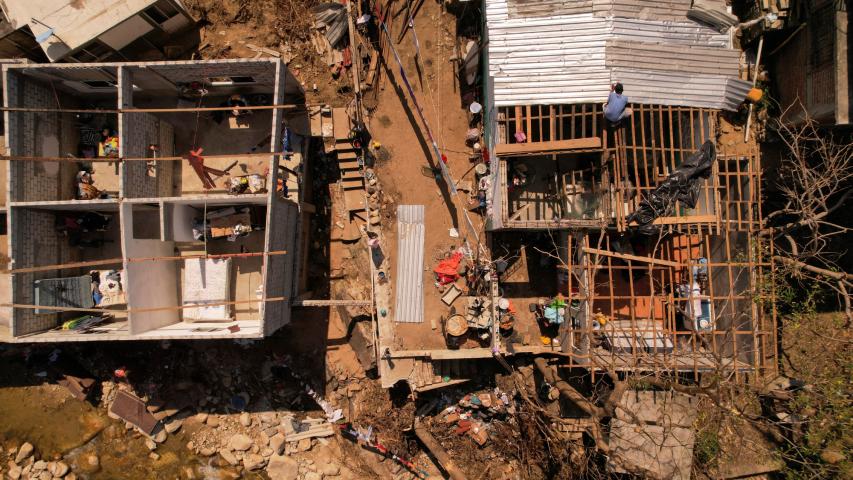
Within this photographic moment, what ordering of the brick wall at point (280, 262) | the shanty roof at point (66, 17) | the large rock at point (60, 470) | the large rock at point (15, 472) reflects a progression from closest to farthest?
the brick wall at point (280, 262), the shanty roof at point (66, 17), the large rock at point (15, 472), the large rock at point (60, 470)

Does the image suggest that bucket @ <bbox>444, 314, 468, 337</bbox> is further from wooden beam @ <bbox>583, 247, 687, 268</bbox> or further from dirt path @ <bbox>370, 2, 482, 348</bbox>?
wooden beam @ <bbox>583, 247, 687, 268</bbox>

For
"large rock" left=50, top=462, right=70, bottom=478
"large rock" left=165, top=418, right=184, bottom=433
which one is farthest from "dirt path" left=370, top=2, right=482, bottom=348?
"large rock" left=50, top=462, right=70, bottom=478

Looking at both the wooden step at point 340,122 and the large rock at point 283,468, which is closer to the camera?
the wooden step at point 340,122

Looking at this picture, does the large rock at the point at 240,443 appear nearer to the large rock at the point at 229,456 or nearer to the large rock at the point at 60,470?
the large rock at the point at 229,456

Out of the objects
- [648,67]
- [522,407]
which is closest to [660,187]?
[648,67]

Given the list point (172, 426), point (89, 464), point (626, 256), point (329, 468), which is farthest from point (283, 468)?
point (626, 256)

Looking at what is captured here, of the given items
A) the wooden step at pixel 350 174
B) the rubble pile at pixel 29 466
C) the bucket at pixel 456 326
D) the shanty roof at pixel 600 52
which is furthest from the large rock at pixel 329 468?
the shanty roof at pixel 600 52
